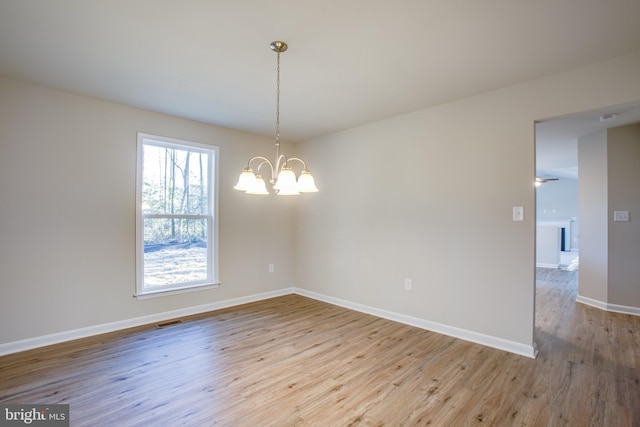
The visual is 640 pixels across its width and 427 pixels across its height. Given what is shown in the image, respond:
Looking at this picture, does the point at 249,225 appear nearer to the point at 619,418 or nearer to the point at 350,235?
the point at 350,235

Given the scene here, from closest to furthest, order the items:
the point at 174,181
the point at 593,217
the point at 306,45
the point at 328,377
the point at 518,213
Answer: the point at 306,45, the point at 328,377, the point at 518,213, the point at 174,181, the point at 593,217

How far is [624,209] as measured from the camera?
13.3 feet

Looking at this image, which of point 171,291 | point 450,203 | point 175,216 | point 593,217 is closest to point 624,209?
point 593,217

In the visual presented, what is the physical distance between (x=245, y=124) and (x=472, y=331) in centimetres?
373

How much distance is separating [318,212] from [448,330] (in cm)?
244

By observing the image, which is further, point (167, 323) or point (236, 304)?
point (236, 304)

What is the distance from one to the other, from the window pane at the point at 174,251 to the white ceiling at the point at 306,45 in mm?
1529

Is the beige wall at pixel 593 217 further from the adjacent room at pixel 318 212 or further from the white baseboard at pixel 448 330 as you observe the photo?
the white baseboard at pixel 448 330

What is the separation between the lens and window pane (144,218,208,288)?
370cm

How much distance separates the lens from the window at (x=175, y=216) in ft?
12.0

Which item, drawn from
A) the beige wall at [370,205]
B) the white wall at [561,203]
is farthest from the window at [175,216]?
the white wall at [561,203]

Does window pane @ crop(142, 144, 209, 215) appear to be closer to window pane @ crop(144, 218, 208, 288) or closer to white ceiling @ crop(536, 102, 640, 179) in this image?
window pane @ crop(144, 218, 208, 288)
